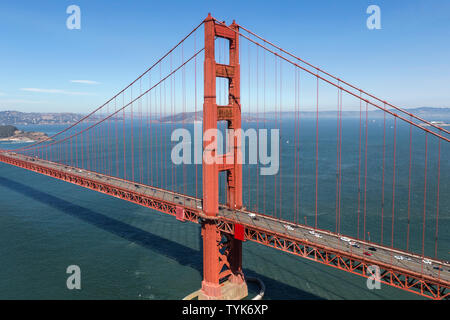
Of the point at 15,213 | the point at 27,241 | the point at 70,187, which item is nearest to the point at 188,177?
the point at 70,187

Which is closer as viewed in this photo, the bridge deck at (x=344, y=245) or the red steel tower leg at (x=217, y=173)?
the bridge deck at (x=344, y=245)

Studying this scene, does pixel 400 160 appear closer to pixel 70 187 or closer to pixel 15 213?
pixel 70 187

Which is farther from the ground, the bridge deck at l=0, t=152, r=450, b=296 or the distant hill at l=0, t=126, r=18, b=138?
the distant hill at l=0, t=126, r=18, b=138

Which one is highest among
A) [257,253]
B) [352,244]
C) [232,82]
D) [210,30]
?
[210,30]

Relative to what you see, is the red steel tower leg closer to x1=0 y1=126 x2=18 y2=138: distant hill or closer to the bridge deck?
the bridge deck

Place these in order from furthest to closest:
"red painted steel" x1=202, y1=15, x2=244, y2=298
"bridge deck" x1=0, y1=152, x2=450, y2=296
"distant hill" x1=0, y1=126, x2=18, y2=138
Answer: "distant hill" x1=0, y1=126, x2=18, y2=138 → "red painted steel" x1=202, y1=15, x2=244, y2=298 → "bridge deck" x1=0, y1=152, x2=450, y2=296

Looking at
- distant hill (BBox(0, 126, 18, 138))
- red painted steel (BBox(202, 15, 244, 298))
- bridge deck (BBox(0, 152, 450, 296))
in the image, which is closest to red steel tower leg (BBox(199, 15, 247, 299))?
red painted steel (BBox(202, 15, 244, 298))

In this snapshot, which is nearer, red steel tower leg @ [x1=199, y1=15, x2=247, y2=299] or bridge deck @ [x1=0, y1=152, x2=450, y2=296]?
bridge deck @ [x1=0, y1=152, x2=450, y2=296]

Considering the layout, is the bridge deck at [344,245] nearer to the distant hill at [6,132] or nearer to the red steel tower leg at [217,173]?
the red steel tower leg at [217,173]

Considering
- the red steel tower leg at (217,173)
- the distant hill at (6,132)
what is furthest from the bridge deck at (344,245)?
the distant hill at (6,132)
